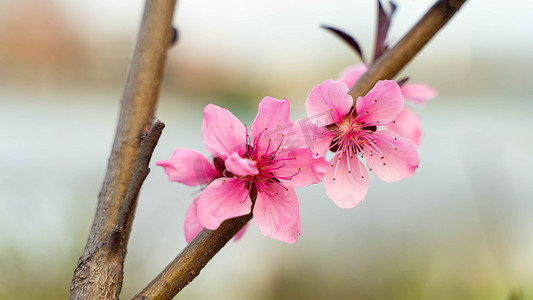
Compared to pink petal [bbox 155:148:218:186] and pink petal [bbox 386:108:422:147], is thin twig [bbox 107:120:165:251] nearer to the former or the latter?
pink petal [bbox 155:148:218:186]

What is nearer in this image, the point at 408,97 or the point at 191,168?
the point at 191,168

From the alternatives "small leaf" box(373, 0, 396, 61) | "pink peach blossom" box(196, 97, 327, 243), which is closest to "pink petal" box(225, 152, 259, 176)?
"pink peach blossom" box(196, 97, 327, 243)

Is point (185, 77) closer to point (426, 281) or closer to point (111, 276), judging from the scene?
point (426, 281)

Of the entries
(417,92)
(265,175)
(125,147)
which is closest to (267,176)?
(265,175)

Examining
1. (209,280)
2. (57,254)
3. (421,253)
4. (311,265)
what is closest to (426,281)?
(421,253)

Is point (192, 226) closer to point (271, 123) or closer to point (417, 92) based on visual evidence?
point (271, 123)

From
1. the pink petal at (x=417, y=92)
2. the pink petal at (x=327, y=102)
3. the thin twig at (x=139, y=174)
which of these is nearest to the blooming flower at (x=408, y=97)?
the pink petal at (x=417, y=92)
